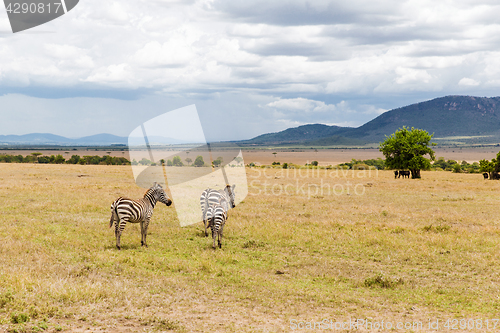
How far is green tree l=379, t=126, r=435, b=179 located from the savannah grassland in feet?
125

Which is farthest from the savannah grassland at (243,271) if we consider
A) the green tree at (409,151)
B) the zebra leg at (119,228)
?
the green tree at (409,151)

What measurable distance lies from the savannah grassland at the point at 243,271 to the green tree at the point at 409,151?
3815cm

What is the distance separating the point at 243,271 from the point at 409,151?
2172 inches

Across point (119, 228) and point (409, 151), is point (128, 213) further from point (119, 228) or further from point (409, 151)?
point (409, 151)

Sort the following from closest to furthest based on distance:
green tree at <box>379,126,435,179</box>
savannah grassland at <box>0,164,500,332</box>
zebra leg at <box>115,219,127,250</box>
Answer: savannah grassland at <box>0,164,500,332</box> < zebra leg at <box>115,219,127,250</box> < green tree at <box>379,126,435,179</box>

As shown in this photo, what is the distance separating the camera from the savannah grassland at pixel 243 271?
9.41 metres

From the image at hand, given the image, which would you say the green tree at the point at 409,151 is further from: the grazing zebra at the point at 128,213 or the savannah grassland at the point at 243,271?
the grazing zebra at the point at 128,213

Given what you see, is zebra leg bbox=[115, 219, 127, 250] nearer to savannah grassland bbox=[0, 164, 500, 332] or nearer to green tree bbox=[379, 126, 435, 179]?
savannah grassland bbox=[0, 164, 500, 332]

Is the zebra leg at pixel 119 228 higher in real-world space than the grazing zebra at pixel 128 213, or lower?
lower

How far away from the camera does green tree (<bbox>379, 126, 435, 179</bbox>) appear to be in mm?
61062

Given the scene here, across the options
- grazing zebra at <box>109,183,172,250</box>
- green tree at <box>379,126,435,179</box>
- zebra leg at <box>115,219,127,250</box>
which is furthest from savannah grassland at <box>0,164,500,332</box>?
green tree at <box>379,126,435,179</box>

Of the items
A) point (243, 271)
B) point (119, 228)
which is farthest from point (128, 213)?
point (243, 271)

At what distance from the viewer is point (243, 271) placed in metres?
Result: 13.1

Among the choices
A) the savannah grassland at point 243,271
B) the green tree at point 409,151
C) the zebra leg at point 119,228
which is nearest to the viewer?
the savannah grassland at point 243,271
